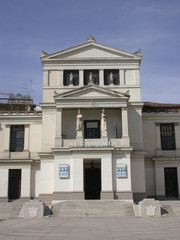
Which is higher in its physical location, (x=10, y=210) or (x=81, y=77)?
(x=81, y=77)

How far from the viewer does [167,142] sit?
117 feet

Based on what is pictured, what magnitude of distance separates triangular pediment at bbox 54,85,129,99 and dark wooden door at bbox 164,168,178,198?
9.71 metres

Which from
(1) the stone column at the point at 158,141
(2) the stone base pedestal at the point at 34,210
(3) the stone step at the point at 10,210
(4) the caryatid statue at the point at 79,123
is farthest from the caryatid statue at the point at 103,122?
(3) the stone step at the point at 10,210

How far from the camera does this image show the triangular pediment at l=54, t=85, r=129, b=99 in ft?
105

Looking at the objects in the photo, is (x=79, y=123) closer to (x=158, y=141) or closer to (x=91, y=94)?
(x=91, y=94)

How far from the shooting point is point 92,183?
1329 inches

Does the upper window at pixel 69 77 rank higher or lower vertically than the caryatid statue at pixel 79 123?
higher

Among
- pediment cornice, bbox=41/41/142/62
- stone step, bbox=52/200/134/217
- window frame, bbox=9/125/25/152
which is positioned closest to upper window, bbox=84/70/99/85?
pediment cornice, bbox=41/41/142/62

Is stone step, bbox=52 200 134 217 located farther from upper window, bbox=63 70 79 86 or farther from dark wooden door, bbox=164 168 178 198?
upper window, bbox=63 70 79 86

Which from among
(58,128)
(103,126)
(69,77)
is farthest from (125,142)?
(69,77)

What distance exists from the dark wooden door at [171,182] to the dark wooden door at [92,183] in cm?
734

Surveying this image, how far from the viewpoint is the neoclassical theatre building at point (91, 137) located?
30.4 m

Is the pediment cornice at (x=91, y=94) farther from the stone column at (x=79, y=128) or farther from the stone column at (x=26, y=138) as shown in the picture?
the stone column at (x=26, y=138)

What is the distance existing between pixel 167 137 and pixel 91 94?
10.1 metres
